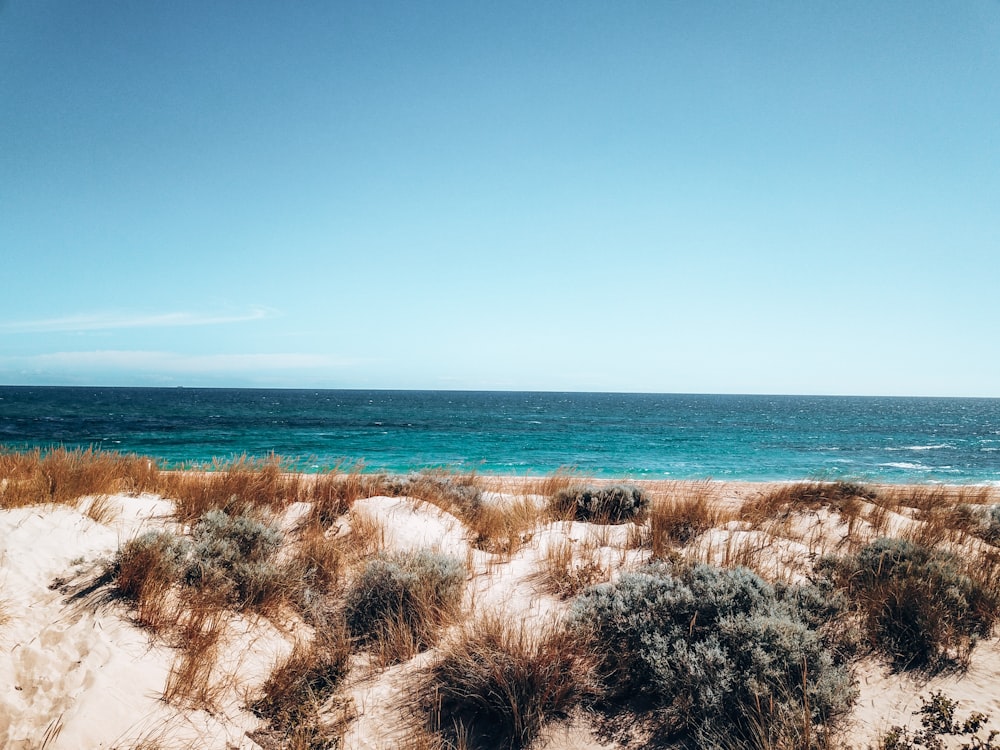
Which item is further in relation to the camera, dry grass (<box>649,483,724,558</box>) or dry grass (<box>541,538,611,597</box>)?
dry grass (<box>649,483,724,558</box>)

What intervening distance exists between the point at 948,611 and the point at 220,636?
6011 mm

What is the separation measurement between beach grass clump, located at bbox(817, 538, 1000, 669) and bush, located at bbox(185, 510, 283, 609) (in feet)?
17.5

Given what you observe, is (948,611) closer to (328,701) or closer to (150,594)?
(328,701)

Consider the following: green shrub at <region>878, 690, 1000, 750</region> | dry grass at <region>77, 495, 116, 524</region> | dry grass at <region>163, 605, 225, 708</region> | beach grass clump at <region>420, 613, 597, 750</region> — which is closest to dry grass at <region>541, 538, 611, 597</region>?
beach grass clump at <region>420, 613, 597, 750</region>

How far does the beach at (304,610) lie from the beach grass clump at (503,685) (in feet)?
0.32

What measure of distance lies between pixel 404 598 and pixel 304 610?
1004mm

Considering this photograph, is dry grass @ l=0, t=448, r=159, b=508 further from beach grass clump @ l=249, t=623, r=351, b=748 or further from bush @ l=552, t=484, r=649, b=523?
bush @ l=552, t=484, r=649, b=523

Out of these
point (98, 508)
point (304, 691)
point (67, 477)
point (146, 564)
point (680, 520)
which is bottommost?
point (304, 691)

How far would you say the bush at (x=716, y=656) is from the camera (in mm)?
2883

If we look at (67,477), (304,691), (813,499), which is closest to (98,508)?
(67,477)

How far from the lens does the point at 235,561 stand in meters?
4.63

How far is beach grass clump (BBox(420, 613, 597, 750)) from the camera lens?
3057mm

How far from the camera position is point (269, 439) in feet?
104

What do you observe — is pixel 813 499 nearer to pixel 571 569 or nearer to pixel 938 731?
pixel 571 569
